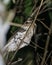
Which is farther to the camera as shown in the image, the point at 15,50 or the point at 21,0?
the point at 21,0

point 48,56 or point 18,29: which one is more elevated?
point 18,29

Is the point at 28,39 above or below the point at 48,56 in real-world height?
above

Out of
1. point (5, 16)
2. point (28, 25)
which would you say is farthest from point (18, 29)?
point (5, 16)

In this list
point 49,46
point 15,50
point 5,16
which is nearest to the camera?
point 5,16

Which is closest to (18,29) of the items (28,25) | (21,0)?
(28,25)

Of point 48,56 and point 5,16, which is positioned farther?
point 48,56

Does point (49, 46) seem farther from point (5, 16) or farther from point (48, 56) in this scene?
point (5, 16)

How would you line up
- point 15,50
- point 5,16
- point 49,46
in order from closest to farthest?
point 5,16
point 15,50
point 49,46

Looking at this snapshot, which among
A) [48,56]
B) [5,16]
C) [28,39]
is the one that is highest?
[5,16]

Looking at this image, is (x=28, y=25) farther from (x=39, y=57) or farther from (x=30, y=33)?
(x=39, y=57)
